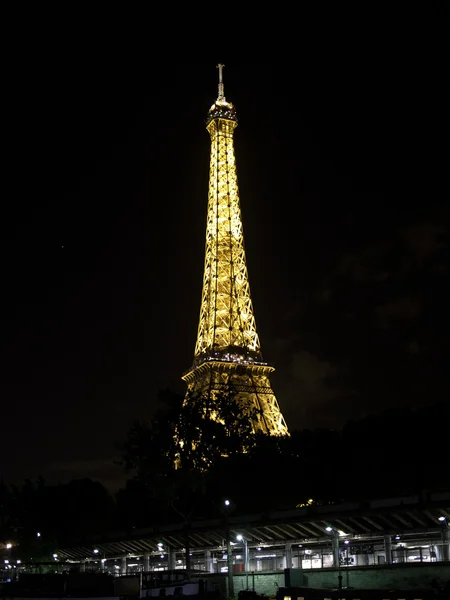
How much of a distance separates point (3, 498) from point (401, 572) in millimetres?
75037

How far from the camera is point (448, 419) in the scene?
67062 mm

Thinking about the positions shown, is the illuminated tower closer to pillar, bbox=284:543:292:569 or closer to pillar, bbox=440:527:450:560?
pillar, bbox=284:543:292:569

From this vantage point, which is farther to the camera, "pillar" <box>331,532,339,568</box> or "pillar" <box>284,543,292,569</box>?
"pillar" <box>284,543,292,569</box>

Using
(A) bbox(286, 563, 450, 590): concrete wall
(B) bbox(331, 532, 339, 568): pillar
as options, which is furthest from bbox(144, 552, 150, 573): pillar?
(A) bbox(286, 563, 450, 590): concrete wall

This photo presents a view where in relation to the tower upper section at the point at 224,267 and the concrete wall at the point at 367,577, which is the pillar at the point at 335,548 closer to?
the concrete wall at the point at 367,577

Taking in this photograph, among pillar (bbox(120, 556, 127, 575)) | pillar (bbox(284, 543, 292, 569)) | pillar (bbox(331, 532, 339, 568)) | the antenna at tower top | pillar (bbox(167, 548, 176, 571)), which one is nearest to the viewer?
→ pillar (bbox(331, 532, 339, 568))

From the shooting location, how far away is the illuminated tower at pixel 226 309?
86.4 m

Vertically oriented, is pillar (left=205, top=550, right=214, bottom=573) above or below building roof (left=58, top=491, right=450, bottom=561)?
below

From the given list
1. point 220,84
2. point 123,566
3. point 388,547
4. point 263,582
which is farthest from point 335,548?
point 220,84

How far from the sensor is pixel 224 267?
98438 millimetres

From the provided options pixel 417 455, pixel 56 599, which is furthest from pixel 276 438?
pixel 56 599

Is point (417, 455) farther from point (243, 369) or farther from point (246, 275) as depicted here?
point (246, 275)

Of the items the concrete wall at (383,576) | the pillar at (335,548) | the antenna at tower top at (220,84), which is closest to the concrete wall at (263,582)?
the concrete wall at (383,576)

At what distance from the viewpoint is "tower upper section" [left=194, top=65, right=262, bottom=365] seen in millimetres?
91438
